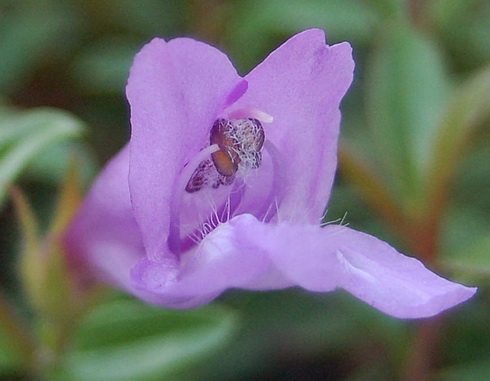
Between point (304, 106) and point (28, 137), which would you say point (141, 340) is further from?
point (304, 106)

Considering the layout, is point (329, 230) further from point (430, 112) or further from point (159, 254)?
point (430, 112)

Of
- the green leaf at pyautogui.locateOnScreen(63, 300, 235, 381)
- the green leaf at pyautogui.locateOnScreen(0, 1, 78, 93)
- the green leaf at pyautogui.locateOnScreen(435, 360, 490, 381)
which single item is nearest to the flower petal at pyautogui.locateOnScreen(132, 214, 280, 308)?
the green leaf at pyautogui.locateOnScreen(63, 300, 235, 381)

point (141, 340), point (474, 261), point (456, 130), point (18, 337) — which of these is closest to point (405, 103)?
point (456, 130)

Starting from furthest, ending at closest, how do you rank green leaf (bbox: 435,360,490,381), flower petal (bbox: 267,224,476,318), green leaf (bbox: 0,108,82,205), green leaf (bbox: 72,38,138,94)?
green leaf (bbox: 72,38,138,94)
green leaf (bbox: 435,360,490,381)
green leaf (bbox: 0,108,82,205)
flower petal (bbox: 267,224,476,318)

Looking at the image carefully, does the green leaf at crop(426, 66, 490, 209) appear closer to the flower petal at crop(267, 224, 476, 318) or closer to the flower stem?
the flower petal at crop(267, 224, 476, 318)

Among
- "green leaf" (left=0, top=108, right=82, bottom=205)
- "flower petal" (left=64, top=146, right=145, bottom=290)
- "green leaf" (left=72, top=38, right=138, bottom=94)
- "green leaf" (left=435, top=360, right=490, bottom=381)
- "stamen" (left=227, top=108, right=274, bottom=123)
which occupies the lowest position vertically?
"green leaf" (left=435, top=360, right=490, bottom=381)

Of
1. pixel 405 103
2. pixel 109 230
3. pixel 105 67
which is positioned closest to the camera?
pixel 109 230

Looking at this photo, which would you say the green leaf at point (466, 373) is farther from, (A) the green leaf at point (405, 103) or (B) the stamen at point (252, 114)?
(B) the stamen at point (252, 114)
